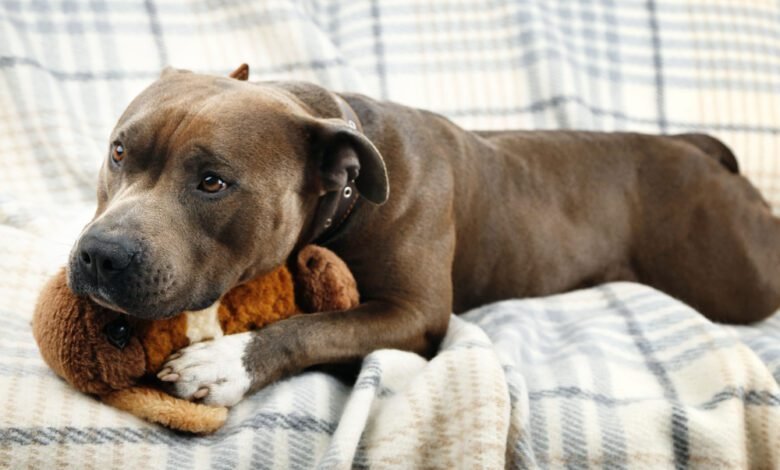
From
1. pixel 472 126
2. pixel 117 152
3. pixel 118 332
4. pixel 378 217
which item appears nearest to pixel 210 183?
pixel 117 152

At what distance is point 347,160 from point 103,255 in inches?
27.7

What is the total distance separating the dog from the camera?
204 cm

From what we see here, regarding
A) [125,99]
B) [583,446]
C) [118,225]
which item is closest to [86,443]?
[118,225]

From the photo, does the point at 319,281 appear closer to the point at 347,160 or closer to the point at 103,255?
the point at 347,160

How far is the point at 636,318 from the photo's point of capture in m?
2.96

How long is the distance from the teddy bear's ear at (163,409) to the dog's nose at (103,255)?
0.90 feet

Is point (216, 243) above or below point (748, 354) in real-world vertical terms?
above

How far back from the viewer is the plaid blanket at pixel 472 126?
1.94 m

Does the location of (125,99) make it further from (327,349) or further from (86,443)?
(86,443)

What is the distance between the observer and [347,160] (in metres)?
2.30

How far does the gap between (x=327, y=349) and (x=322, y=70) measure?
176 cm

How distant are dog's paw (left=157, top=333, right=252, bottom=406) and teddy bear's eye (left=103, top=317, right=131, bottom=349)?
11 centimetres

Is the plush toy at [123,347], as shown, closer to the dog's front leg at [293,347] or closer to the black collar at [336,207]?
the dog's front leg at [293,347]

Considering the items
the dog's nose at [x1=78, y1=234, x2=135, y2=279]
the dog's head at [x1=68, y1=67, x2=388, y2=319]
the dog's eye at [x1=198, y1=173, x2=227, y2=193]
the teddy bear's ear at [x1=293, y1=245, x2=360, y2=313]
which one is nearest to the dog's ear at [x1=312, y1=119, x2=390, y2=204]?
the dog's head at [x1=68, y1=67, x2=388, y2=319]
